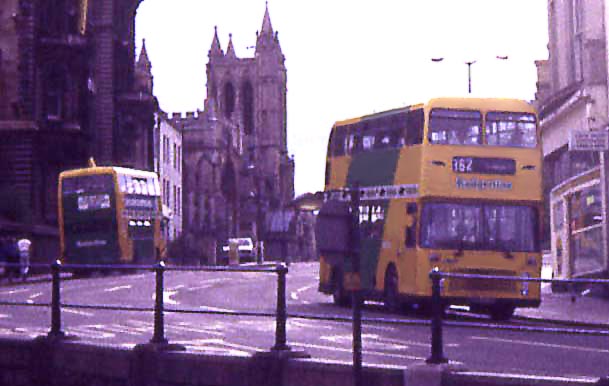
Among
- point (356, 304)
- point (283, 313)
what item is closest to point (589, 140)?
point (283, 313)

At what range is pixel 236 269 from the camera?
12.1m

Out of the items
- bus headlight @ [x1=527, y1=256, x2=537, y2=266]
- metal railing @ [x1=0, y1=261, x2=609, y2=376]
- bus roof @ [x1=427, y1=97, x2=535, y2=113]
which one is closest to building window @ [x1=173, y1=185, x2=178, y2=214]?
bus roof @ [x1=427, y1=97, x2=535, y2=113]

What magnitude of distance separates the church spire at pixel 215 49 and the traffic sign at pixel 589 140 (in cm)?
14287

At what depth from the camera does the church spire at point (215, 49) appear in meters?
169

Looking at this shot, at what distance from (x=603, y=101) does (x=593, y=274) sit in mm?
4650

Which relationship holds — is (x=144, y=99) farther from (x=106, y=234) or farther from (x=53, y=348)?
(x=53, y=348)

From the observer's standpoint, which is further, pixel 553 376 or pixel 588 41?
pixel 588 41

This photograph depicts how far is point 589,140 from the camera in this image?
27.0 metres

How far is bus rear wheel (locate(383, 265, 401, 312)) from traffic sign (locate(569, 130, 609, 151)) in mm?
4630

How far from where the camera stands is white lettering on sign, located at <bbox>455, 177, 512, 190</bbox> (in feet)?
85.6

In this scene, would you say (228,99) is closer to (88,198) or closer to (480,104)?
(88,198)

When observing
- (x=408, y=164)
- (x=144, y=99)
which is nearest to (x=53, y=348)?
(x=408, y=164)

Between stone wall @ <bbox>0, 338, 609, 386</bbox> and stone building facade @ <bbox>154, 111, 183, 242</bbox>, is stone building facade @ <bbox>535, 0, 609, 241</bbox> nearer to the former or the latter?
stone wall @ <bbox>0, 338, 609, 386</bbox>

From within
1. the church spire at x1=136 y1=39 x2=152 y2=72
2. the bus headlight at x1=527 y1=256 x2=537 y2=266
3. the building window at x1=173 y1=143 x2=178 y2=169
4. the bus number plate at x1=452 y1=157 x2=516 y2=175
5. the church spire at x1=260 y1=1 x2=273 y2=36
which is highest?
the church spire at x1=260 y1=1 x2=273 y2=36
